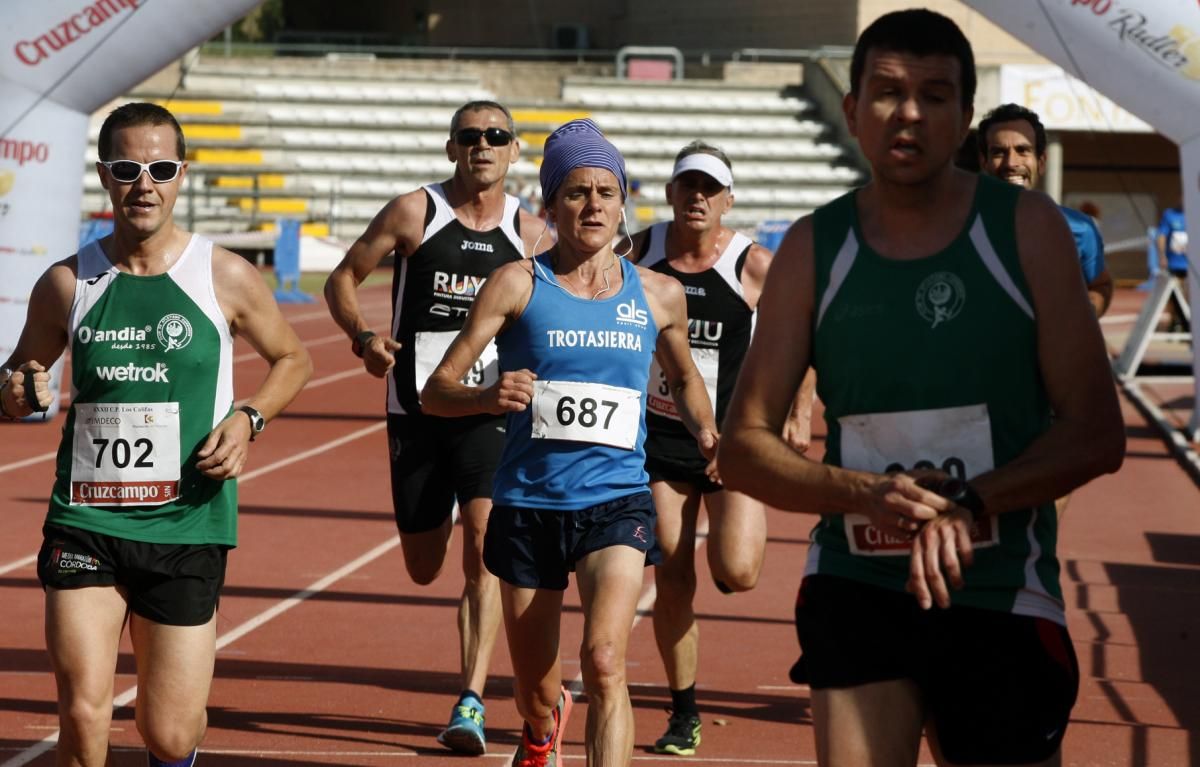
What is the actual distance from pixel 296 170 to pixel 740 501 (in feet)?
99.9

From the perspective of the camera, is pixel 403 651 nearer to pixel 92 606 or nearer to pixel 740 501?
pixel 740 501

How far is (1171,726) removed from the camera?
638 centimetres

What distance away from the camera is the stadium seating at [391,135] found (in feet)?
116

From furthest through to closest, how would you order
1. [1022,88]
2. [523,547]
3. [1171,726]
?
[1022,88] < [1171,726] < [523,547]

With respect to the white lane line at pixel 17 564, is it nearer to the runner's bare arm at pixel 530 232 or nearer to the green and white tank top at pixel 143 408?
the runner's bare arm at pixel 530 232

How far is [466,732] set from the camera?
238 inches

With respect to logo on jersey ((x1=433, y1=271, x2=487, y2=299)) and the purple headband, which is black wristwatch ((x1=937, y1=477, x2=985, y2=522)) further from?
logo on jersey ((x1=433, y1=271, x2=487, y2=299))

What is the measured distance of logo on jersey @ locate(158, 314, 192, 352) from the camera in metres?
4.64

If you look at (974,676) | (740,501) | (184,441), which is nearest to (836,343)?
(974,676)

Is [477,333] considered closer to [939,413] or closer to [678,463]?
[678,463]

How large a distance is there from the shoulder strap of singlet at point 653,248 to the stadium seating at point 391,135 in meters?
27.4

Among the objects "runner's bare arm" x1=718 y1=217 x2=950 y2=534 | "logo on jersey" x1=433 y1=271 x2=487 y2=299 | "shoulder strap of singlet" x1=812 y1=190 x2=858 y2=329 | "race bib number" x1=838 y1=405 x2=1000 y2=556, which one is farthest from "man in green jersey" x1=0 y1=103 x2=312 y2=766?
"logo on jersey" x1=433 y1=271 x2=487 y2=299

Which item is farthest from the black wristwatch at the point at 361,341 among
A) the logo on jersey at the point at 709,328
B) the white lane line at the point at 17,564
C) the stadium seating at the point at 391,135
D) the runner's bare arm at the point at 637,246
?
the stadium seating at the point at 391,135

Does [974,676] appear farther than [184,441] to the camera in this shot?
No
